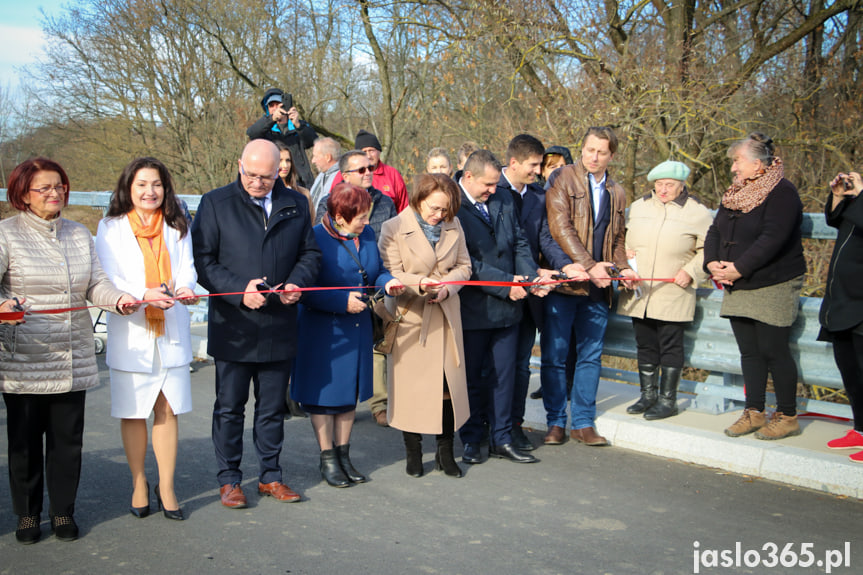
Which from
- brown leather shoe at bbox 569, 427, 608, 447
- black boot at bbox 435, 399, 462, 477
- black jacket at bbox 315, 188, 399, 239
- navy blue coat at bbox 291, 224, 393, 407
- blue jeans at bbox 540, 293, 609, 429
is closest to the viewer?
navy blue coat at bbox 291, 224, 393, 407

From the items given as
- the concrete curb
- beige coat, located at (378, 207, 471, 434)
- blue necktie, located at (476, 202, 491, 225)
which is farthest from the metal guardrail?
beige coat, located at (378, 207, 471, 434)

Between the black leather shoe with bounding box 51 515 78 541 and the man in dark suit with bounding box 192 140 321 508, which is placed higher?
the man in dark suit with bounding box 192 140 321 508

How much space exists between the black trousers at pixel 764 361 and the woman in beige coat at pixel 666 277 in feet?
1.60

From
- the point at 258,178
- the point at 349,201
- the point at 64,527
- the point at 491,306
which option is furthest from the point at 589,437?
the point at 64,527

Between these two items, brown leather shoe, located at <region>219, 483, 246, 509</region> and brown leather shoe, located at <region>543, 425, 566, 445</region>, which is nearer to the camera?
brown leather shoe, located at <region>219, 483, 246, 509</region>

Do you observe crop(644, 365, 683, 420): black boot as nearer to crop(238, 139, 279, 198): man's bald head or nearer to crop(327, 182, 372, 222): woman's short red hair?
crop(327, 182, 372, 222): woman's short red hair

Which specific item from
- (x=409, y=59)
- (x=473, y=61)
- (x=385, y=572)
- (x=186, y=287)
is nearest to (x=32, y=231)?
(x=186, y=287)

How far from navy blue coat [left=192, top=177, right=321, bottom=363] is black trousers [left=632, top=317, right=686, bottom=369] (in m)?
2.86

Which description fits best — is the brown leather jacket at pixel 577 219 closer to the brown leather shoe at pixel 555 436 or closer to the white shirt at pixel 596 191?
the white shirt at pixel 596 191

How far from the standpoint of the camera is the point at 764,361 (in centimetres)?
565

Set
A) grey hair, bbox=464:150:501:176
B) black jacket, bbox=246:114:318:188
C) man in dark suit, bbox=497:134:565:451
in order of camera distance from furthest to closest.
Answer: black jacket, bbox=246:114:318:188 → man in dark suit, bbox=497:134:565:451 → grey hair, bbox=464:150:501:176

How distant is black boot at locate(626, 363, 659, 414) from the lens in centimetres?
Result: 630

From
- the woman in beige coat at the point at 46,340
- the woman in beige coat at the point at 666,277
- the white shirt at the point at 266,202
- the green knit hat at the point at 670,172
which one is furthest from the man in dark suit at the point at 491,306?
the woman in beige coat at the point at 46,340

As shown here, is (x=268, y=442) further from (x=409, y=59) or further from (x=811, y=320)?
(x=409, y=59)
